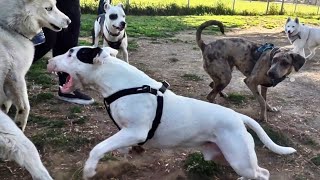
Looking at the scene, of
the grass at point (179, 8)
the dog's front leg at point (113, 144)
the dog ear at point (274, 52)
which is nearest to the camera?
the dog's front leg at point (113, 144)

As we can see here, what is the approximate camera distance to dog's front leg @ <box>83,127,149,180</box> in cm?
304

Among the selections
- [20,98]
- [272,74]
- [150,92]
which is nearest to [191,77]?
[272,74]

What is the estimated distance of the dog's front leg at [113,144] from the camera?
9.97 ft

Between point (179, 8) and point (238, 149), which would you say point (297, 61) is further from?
point (179, 8)

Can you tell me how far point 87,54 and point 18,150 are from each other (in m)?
0.96

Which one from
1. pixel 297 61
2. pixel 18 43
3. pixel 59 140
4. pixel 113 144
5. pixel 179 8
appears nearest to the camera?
pixel 113 144

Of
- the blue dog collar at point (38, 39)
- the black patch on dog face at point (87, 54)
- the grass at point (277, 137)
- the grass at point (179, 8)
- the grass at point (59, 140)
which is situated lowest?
the grass at point (179, 8)

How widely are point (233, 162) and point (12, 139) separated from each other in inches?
60.9

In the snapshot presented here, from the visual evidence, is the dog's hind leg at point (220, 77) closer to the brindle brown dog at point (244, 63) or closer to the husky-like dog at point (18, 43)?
the brindle brown dog at point (244, 63)

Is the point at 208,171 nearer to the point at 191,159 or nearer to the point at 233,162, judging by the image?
the point at 191,159

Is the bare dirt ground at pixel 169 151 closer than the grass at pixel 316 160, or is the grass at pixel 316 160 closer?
the bare dirt ground at pixel 169 151

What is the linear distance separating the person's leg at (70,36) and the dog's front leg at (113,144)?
2.15 m

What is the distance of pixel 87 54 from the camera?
329cm

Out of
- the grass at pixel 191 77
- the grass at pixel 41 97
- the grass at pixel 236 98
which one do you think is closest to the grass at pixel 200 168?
the grass at pixel 236 98
